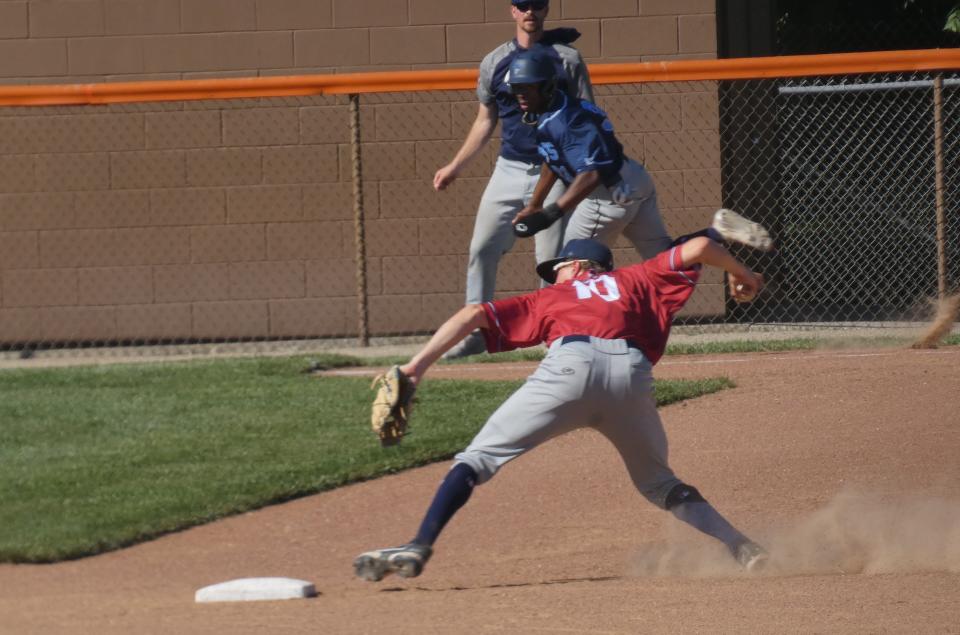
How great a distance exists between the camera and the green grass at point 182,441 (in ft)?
23.7

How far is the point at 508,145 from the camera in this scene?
9.22m

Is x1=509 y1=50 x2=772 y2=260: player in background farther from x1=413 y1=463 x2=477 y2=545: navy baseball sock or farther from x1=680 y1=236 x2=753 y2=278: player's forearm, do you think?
x1=413 y1=463 x2=477 y2=545: navy baseball sock

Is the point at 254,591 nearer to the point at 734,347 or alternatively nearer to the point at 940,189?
the point at 734,347

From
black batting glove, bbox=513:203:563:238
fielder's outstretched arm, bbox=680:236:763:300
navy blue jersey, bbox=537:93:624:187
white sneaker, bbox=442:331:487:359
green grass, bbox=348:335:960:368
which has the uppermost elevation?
navy blue jersey, bbox=537:93:624:187

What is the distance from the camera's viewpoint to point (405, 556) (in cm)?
Result: 556

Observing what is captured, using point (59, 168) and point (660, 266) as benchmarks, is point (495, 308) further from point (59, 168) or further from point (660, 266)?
point (59, 168)

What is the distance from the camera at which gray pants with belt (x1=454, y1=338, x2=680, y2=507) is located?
18.8 ft

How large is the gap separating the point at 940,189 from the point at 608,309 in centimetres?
626

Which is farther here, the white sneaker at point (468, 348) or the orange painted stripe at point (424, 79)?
the orange painted stripe at point (424, 79)

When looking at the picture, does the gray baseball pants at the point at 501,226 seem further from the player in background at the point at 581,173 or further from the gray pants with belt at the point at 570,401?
the gray pants with belt at the point at 570,401

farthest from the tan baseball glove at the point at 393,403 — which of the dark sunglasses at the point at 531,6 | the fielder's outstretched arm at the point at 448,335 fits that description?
the dark sunglasses at the point at 531,6

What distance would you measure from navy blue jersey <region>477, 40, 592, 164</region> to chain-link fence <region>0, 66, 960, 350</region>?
3115mm

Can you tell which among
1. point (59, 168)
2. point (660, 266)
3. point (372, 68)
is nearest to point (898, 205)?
point (372, 68)

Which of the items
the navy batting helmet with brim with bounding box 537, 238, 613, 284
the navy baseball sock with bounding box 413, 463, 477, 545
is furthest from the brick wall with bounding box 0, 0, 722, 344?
the navy baseball sock with bounding box 413, 463, 477, 545
